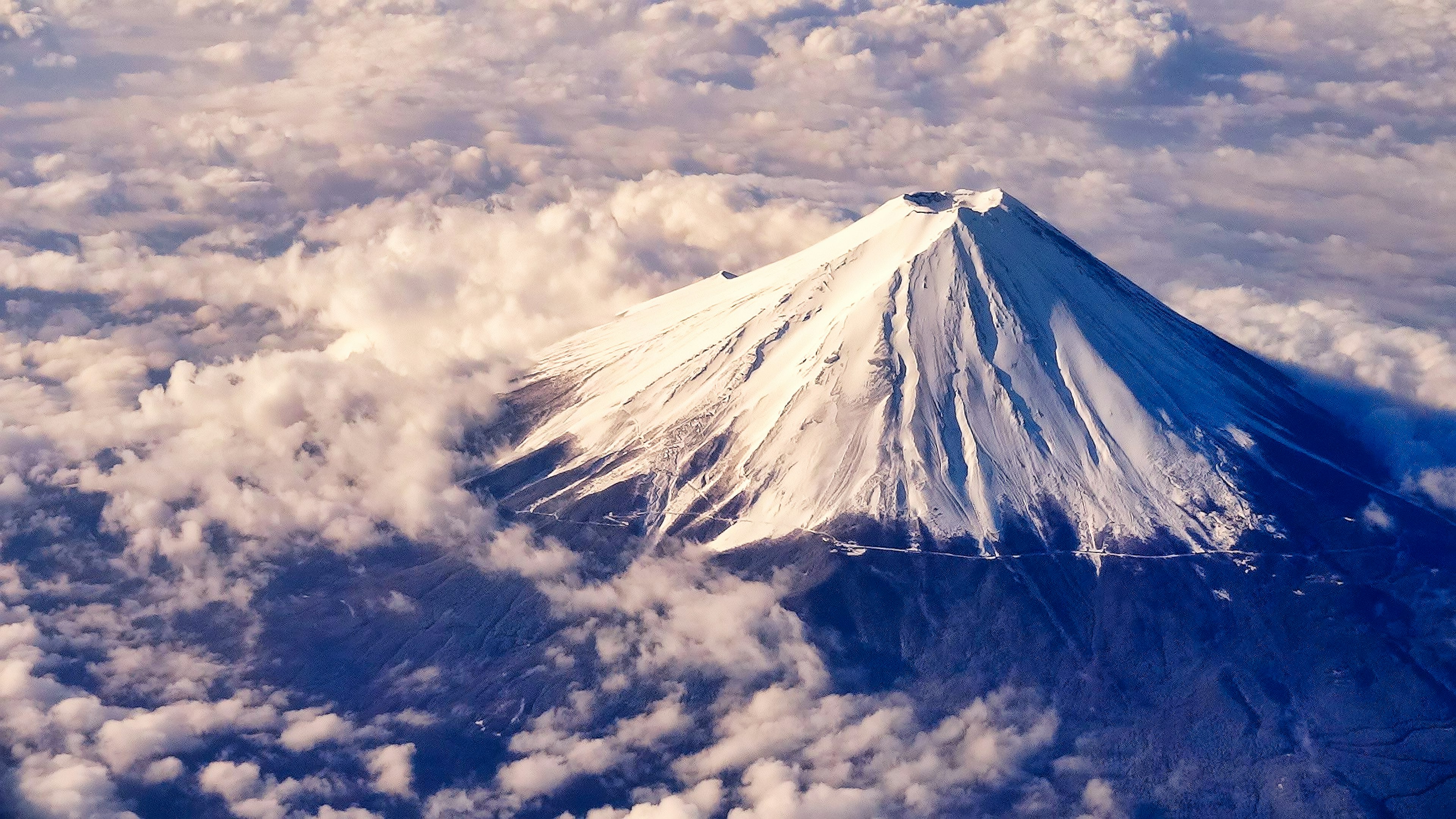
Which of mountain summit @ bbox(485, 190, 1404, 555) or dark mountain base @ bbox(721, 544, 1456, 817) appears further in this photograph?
mountain summit @ bbox(485, 190, 1404, 555)

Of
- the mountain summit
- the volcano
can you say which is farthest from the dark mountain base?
the mountain summit

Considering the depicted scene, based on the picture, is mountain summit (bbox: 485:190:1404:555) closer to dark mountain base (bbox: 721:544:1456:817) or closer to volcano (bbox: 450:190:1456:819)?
volcano (bbox: 450:190:1456:819)

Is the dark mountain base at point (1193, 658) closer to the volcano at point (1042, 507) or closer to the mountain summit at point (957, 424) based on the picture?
the volcano at point (1042, 507)

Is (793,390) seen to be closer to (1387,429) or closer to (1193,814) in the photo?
(1193,814)

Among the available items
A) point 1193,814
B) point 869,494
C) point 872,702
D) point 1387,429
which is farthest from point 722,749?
point 1387,429

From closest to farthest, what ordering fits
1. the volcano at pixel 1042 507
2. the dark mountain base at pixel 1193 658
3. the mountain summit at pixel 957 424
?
the dark mountain base at pixel 1193 658 → the volcano at pixel 1042 507 → the mountain summit at pixel 957 424

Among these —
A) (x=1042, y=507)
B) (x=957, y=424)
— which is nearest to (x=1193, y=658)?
(x=1042, y=507)

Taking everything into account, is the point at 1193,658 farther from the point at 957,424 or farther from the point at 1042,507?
the point at 957,424

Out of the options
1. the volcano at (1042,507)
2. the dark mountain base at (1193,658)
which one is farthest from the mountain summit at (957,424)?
the dark mountain base at (1193,658)
